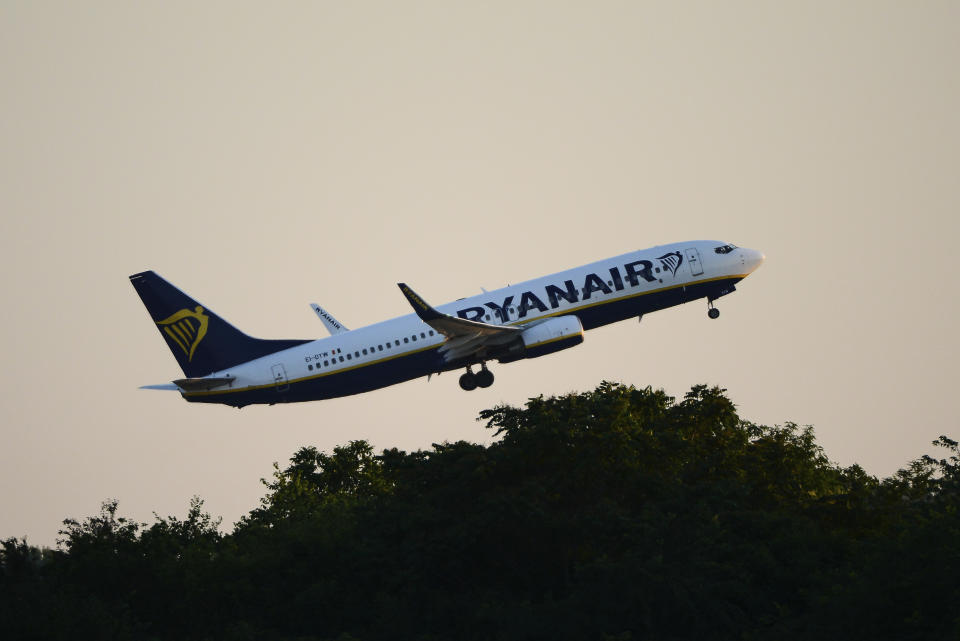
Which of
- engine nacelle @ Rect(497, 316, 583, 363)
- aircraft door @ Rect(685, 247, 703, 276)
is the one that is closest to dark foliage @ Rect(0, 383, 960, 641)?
engine nacelle @ Rect(497, 316, 583, 363)

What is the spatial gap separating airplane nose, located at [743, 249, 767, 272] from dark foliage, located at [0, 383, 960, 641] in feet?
31.8

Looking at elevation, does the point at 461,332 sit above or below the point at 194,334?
below

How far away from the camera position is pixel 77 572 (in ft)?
310

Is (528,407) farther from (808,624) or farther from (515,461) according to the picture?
(808,624)

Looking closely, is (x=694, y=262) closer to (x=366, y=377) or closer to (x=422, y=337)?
(x=422, y=337)

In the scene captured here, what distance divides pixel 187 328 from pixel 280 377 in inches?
248

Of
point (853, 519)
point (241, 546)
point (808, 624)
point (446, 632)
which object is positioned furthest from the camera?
point (241, 546)

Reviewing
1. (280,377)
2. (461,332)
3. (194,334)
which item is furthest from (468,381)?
(194,334)

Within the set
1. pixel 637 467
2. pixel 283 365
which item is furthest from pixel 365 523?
pixel 637 467

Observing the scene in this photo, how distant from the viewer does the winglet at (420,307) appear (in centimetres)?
7614

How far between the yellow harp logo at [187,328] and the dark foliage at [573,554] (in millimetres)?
11939

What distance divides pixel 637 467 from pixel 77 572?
3586 cm

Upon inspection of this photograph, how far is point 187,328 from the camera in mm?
84188

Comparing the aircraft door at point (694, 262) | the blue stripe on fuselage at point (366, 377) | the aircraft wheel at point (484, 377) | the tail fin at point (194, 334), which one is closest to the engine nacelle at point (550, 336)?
the blue stripe on fuselage at point (366, 377)
